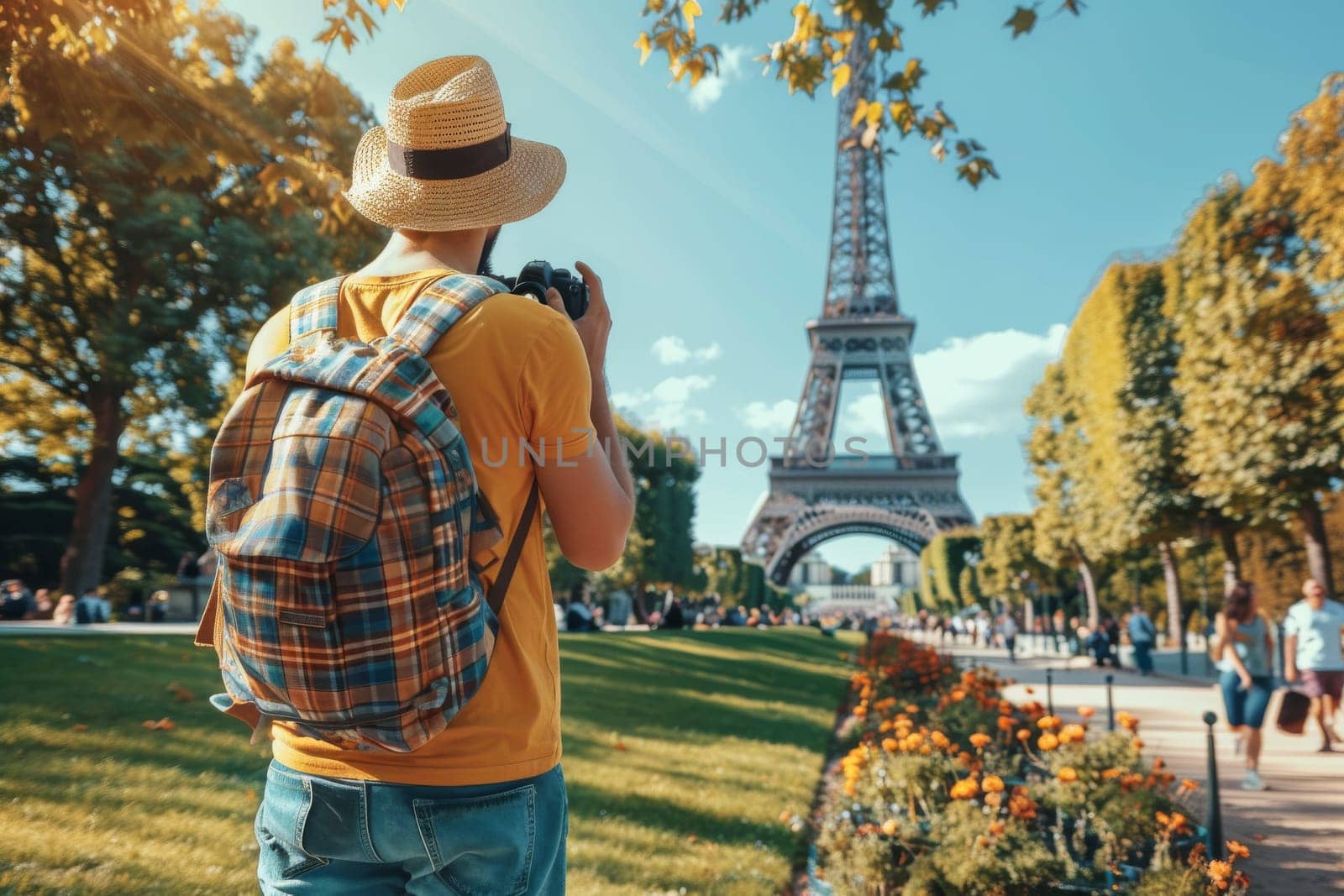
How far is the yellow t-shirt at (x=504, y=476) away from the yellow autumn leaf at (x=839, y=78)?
3.25 metres

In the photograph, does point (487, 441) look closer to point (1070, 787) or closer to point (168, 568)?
point (1070, 787)

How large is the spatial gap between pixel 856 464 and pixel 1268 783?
148 ft

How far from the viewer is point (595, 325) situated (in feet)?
5.13

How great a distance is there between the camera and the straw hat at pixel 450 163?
1.47 metres

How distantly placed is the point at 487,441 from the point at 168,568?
3339 centimetres

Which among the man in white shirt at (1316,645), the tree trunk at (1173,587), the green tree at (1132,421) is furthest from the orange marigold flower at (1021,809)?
the tree trunk at (1173,587)

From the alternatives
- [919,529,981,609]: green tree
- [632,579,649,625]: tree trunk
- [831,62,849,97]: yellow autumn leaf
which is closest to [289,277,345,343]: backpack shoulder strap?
[831,62,849,97]: yellow autumn leaf

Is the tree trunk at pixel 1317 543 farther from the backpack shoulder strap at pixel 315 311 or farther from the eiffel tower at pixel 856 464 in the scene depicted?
the eiffel tower at pixel 856 464

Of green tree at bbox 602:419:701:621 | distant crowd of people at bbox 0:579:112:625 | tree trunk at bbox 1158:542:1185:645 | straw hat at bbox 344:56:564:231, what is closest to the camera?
straw hat at bbox 344:56:564:231

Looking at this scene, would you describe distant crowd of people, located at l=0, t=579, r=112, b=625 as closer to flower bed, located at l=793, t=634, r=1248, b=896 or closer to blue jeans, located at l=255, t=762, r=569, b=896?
flower bed, located at l=793, t=634, r=1248, b=896

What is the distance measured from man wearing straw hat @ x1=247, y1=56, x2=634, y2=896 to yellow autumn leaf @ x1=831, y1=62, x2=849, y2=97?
3033mm

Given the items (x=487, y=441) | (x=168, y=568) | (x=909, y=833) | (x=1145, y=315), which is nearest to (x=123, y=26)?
(x=487, y=441)

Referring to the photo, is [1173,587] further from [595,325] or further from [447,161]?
[447,161]

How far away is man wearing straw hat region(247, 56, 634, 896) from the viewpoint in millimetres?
1255
